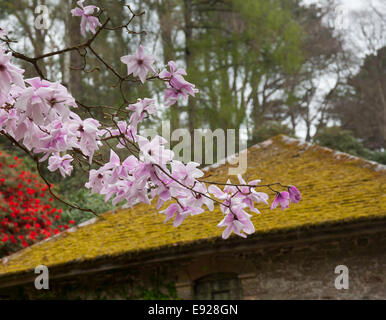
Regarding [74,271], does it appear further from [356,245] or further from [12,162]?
[12,162]

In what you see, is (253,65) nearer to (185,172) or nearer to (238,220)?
(238,220)

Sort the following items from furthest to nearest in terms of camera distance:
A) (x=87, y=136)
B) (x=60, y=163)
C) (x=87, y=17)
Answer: (x=60, y=163), (x=87, y=17), (x=87, y=136)

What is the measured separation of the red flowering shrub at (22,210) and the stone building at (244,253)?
86.1 inches

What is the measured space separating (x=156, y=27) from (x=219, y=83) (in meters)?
2.52

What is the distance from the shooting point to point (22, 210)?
8938 millimetres

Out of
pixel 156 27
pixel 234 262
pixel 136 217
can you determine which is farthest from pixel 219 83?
pixel 234 262

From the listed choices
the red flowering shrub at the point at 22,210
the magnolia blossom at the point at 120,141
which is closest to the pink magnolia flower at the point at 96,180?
the magnolia blossom at the point at 120,141

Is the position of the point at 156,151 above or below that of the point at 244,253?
above

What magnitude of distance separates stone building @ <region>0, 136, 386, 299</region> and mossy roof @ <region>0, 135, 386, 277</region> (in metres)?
0.01

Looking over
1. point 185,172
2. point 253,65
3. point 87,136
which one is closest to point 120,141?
point 87,136

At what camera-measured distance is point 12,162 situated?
9.57 m

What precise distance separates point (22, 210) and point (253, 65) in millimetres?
7738

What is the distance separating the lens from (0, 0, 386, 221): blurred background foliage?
1109 centimetres

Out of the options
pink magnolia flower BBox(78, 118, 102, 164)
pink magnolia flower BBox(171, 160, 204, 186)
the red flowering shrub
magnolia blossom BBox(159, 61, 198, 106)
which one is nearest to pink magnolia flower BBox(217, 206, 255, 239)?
pink magnolia flower BBox(171, 160, 204, 186)
